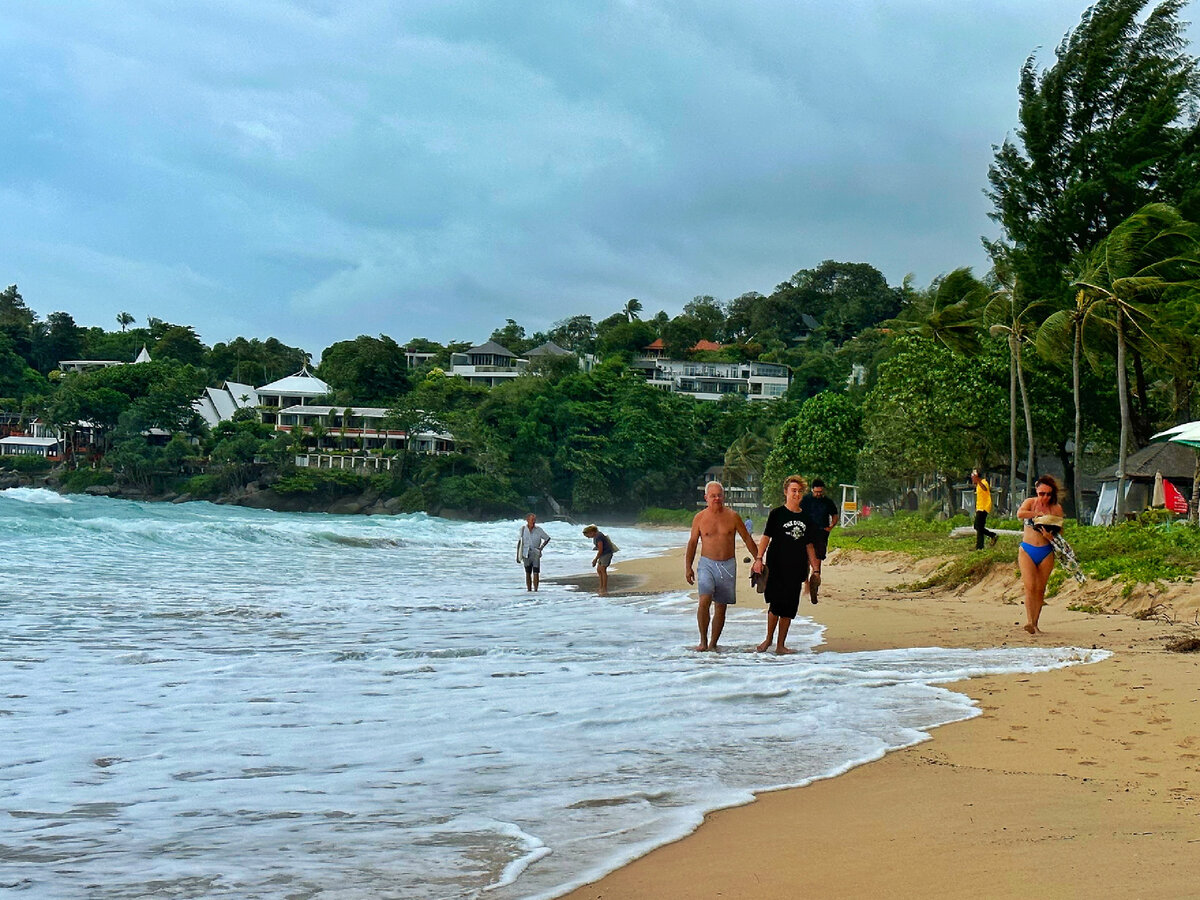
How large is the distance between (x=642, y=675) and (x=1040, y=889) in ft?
16.3

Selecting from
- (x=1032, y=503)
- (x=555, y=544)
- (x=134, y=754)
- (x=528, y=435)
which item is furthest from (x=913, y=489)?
(x=134, y=754)

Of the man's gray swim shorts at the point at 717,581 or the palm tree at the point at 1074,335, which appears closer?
the man's gray swim shorts at the point at 717,581

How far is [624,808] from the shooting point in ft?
14.8

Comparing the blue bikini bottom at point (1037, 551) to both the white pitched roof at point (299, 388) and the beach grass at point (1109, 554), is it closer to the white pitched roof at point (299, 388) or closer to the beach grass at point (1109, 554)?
the beach grass at point (1109, 554)

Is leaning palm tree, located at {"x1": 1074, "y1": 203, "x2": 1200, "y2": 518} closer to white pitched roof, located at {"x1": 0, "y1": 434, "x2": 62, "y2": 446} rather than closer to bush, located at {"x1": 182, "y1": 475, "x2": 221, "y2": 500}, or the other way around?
bush, located at {"x1": 182, "y1": 475, "x2": 221, "y2": 500}

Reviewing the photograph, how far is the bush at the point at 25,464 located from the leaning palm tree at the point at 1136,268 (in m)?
82.0

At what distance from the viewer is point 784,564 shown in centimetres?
950

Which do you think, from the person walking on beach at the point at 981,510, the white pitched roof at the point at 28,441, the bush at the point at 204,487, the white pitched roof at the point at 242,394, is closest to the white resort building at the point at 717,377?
the white pitched roof at the point at 242,394

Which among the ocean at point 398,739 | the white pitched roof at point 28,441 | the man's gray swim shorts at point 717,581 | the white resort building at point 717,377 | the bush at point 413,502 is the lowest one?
the bush at point 413,502

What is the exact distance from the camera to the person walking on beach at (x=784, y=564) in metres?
9.45

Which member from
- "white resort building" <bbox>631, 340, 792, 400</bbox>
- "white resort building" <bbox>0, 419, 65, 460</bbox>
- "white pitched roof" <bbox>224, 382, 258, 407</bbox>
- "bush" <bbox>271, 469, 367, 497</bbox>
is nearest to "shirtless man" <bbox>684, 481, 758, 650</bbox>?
"bush" <bbox>271, 469, 367, 497</bbox>

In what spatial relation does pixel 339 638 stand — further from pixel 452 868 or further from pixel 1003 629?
pixel 452 868

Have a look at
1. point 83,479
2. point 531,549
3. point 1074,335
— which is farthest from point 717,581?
point 83,479

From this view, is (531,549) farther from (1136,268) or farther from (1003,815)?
(1136,268)
